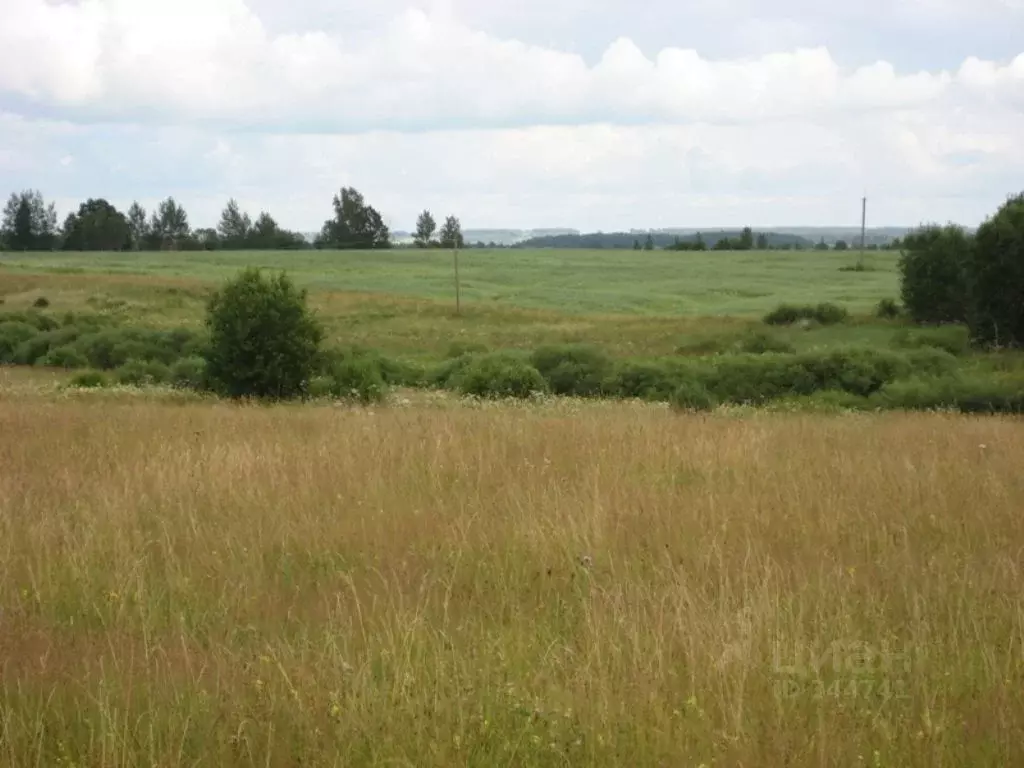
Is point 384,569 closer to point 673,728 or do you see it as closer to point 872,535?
point 673,728

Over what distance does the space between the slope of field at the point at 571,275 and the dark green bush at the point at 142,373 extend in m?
14.5

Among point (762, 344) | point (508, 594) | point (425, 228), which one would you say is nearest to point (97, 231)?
point (425, 228)

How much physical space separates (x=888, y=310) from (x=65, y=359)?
123 ft

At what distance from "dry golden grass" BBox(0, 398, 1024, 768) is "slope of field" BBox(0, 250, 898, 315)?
45226 millimetres

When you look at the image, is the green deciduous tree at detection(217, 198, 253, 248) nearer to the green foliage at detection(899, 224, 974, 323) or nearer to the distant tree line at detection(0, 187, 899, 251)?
the distant tree line at detection(0, 187, 899, 251)

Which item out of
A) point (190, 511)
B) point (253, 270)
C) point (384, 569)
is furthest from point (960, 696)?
point (253, 270)

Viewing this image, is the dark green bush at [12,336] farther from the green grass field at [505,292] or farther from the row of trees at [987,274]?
the row of trees at [987,274]

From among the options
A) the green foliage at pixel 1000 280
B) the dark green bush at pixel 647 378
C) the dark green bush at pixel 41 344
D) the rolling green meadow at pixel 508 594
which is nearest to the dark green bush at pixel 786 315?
the green foliage at pixel 1000 280

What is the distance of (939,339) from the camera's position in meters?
42.2

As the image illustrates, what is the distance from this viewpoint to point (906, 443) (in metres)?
9.16

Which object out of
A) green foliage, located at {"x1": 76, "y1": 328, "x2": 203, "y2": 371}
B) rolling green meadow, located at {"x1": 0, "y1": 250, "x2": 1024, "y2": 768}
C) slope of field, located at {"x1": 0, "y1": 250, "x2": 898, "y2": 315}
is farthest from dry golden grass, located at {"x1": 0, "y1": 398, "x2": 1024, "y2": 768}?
slope of field, located at {"x1": 0, "y1": 250, "x2": 898, "y2": 315}

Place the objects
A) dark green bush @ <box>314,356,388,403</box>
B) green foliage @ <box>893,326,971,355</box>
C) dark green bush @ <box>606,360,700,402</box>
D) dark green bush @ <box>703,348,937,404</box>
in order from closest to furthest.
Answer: dark green bush @ <box>314,356,388,403</box> < dark green bush @ <box>606,360,700,402</box> < dark green bush @ <box>703,348,937,404</box> < green foliage @ <box>893,326,971,355</box>

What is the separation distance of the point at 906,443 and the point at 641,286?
67.3m

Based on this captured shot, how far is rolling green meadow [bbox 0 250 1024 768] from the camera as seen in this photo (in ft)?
11.3
